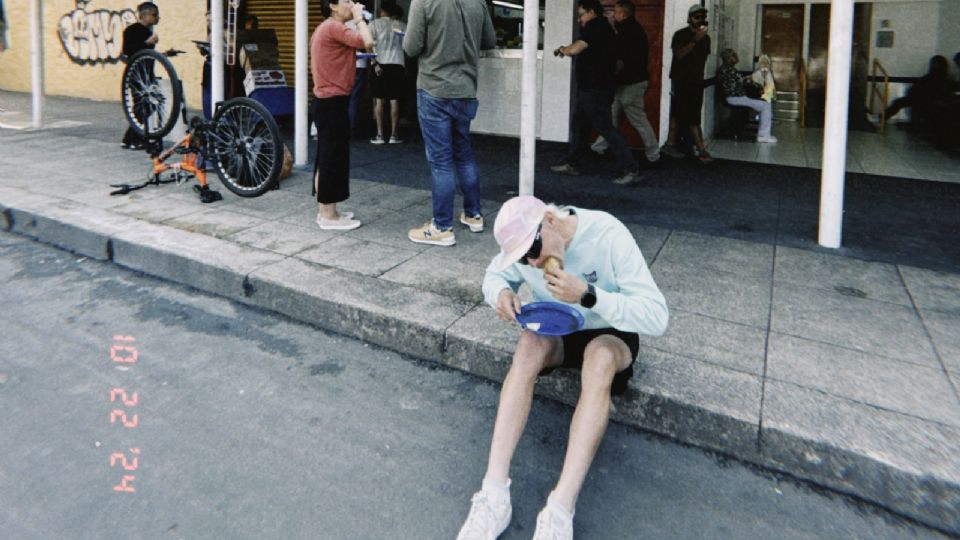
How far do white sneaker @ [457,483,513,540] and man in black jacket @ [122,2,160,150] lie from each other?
748cm

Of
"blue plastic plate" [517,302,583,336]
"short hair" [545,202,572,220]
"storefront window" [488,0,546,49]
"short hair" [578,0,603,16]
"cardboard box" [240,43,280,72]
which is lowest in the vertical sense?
"blue plastic plate" [517,302,583,336]

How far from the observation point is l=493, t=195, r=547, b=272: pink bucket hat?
2.38m

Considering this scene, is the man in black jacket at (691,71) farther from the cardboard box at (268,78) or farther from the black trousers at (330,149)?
the cardboard box at (268,78)

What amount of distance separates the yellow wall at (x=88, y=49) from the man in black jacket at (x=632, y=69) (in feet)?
26.2

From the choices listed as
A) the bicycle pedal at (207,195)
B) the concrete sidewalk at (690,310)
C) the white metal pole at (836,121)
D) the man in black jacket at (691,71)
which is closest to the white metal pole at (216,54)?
the concrete sidewalk at (690,310)

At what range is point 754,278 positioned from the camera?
4605 millimetres

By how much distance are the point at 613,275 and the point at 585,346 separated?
0.34m

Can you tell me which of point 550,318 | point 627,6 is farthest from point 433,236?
point 627,6

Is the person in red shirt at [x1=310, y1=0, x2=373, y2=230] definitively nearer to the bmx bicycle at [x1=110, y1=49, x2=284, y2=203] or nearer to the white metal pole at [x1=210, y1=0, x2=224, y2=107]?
the bmx bicycle at [x1=110, y1=49, x2=284, y2=203]

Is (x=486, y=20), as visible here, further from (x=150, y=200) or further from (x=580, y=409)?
(x=580, y=409)

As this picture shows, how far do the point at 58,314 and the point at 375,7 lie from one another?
312 inches

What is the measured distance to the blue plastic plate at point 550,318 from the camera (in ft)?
8.16

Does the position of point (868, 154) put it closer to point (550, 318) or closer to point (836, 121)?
point (836, 121)

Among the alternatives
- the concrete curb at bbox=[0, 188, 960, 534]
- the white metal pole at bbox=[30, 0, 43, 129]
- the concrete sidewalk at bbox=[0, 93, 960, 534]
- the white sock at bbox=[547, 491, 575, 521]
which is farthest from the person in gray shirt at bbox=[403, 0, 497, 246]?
the white metal pole at bbox=[30, 0, 43, 129]
